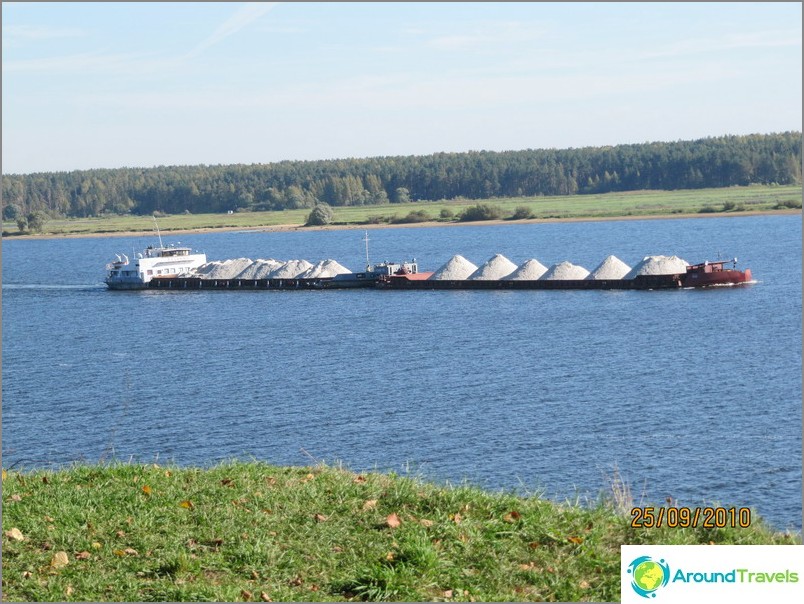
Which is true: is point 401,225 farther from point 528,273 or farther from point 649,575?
point 649,575

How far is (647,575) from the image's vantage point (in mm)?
10102

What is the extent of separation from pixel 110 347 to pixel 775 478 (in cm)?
4404

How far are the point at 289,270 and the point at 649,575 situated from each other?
9291 cm

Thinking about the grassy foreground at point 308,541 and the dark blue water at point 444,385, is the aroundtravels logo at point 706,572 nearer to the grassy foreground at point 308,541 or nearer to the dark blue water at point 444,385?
the grassy foreground at point 308,541

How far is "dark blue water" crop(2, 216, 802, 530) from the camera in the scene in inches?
1182

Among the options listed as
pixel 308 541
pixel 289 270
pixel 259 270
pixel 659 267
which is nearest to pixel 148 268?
pixel 259 270

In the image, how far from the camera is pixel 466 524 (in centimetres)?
1155

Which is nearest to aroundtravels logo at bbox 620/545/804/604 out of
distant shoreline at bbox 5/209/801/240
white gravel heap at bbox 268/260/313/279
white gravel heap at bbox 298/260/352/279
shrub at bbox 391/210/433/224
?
white gravel heap at bbox 298/260/352/279

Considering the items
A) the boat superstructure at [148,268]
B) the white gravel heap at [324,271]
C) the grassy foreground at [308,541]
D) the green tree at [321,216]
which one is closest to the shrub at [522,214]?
the green tree at [321,216]

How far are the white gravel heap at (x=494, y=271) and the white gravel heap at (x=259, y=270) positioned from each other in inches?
775

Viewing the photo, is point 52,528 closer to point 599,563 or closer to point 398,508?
point 398,508

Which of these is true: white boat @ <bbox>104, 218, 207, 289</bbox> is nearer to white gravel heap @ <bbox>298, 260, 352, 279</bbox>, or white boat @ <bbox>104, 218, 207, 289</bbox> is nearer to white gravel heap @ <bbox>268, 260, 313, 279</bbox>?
Answer: white gravel heap @ <bbox>268, 260, 313, 279</bbox>

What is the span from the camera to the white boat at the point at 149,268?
10688 cm

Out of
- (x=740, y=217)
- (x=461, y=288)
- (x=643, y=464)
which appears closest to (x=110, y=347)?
(x=461, y=288)
